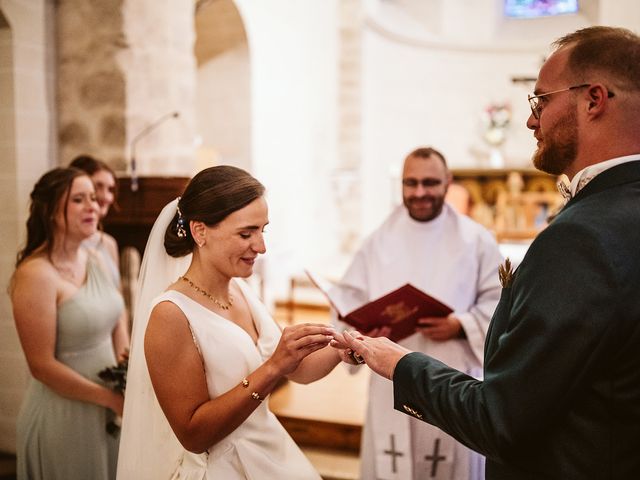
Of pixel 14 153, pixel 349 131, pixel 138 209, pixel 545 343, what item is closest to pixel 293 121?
pixel 349 131

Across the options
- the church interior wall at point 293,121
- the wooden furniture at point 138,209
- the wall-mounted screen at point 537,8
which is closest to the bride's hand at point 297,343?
the wooden furniture at point 138,209

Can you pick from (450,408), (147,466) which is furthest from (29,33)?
(450,408)

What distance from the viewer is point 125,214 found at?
A: 3.91 meters

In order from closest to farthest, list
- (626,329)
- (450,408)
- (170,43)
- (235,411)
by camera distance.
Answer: (626,329), (450,408), (235,411), (170,43)

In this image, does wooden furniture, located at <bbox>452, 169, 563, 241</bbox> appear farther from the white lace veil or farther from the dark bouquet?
the white lace veil

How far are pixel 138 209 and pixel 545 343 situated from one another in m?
3.12

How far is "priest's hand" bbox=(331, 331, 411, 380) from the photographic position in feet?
5.33

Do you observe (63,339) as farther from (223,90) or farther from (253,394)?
(223,90)

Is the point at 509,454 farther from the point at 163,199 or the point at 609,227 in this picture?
the point at 163,199

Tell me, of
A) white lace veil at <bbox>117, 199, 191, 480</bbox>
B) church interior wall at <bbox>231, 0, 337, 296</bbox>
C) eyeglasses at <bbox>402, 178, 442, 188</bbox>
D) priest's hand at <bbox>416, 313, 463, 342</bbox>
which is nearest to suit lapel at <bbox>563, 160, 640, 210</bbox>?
white lace veil at <bbox>117, 199, 191, 480</bbox>

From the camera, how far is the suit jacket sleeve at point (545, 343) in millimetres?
1221

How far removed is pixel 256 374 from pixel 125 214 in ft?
8.08

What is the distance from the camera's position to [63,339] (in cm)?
263

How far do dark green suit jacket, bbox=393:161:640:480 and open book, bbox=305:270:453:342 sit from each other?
110 centimetres
